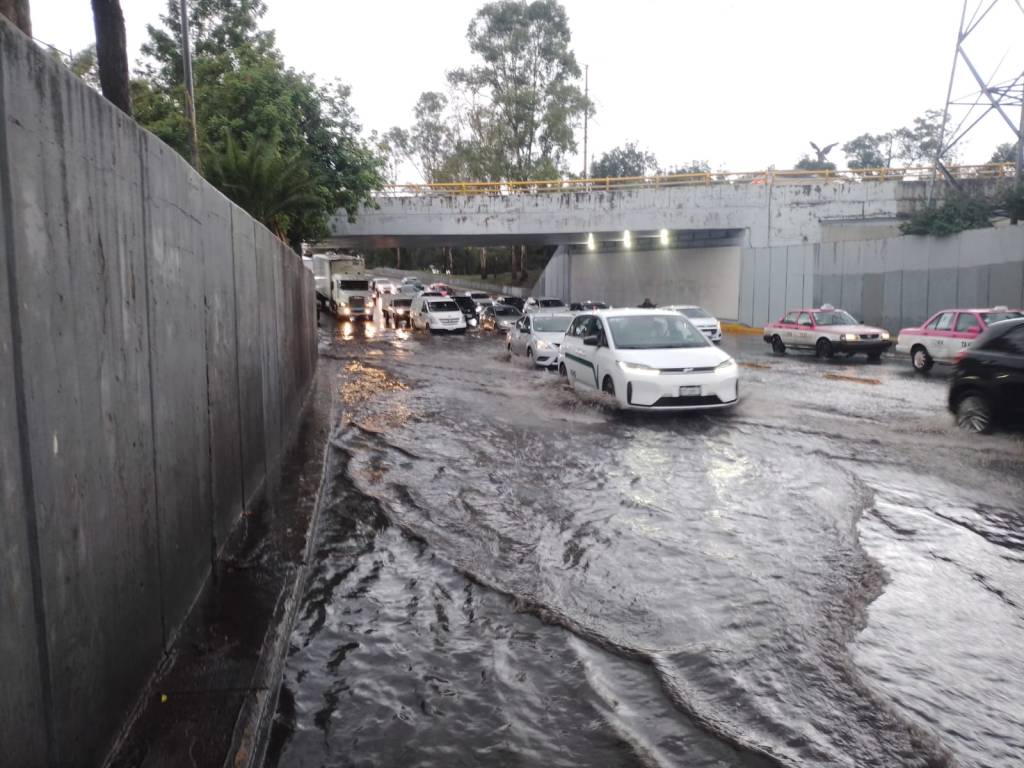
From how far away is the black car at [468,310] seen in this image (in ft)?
123

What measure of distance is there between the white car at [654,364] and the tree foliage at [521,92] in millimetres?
47539

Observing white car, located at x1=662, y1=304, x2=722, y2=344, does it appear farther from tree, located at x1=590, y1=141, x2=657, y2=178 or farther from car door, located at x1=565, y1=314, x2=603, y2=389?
tree, located at x1=590, y1=141, x2=657, y2=178

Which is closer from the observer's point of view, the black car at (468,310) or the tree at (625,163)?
the black car at (468,310)

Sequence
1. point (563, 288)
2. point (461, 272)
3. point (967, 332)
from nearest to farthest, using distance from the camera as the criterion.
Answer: point (967, 332) < point (563, 288) < point (461, 272)

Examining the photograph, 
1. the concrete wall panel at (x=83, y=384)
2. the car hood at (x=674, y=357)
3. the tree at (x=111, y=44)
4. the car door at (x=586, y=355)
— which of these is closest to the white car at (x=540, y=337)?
the car door at (x=586, y=355)

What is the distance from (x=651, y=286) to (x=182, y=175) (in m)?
39.9

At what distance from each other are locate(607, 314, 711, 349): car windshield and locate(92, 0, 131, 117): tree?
301 inches

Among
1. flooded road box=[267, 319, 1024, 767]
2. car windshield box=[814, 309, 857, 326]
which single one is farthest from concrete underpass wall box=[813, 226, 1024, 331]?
flooded road box=[267, 319, 1024, 767]

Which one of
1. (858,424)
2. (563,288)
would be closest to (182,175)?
(858,424)

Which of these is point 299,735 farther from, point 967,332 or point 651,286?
point 651,286

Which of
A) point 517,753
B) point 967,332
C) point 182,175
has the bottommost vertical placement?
point 517,753

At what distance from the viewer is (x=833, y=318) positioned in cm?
2306

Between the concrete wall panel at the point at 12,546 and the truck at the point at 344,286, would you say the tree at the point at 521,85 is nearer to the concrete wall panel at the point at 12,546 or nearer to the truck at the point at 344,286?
the truck at the point at 344,286

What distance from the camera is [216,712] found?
349cm
